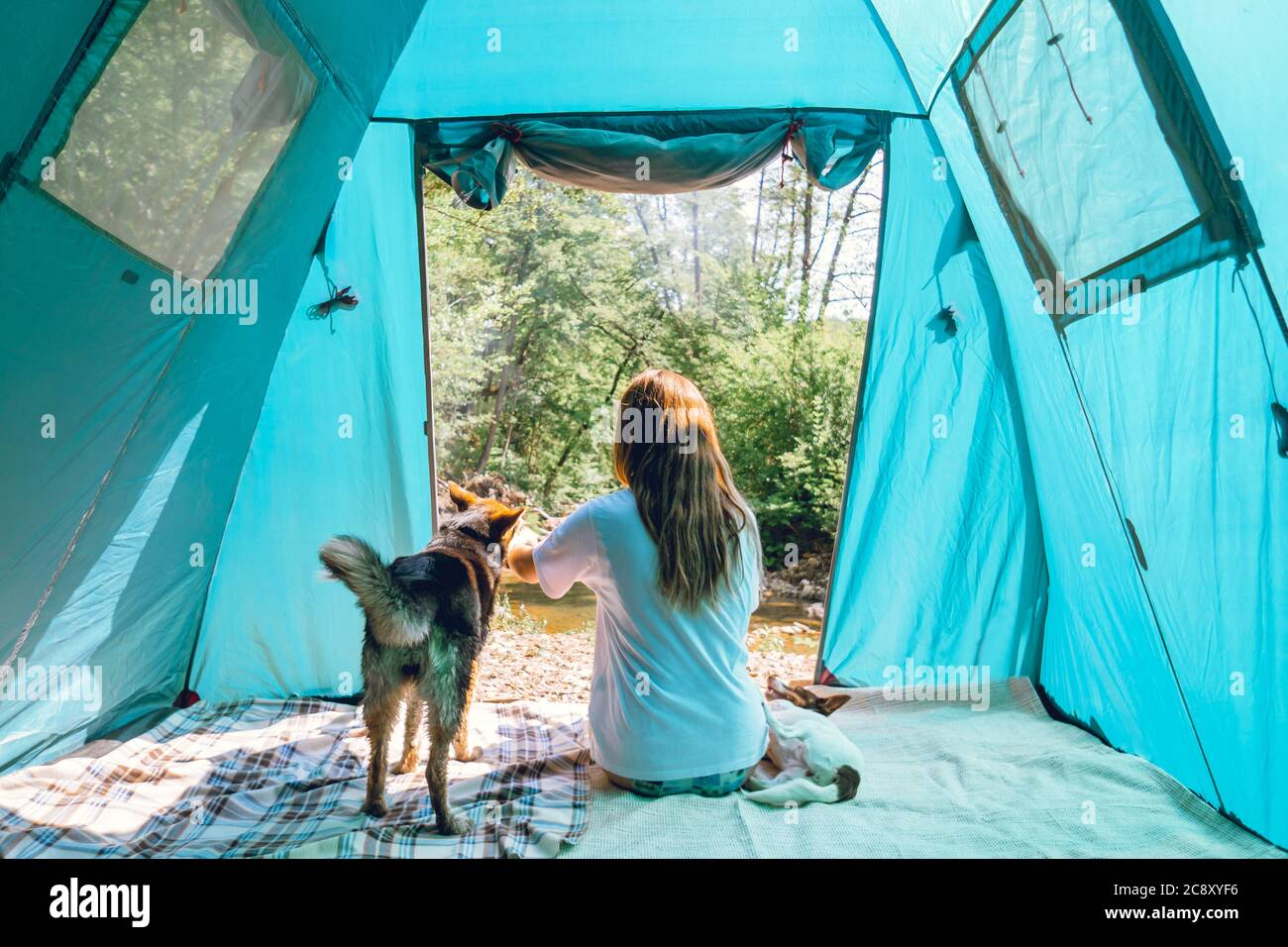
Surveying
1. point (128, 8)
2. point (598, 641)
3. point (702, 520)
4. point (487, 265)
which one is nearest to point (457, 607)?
point (598, 641)

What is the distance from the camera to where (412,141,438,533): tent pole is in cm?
362

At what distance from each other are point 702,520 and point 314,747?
174 centimetres

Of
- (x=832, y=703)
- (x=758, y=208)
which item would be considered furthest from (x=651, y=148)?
(x=758, y=208)

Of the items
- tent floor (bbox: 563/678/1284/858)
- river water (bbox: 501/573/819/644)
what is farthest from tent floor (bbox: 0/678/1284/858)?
river water (bbox: 501/573/819/644)

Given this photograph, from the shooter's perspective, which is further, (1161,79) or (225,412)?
(225,412)

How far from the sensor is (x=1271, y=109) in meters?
1.76

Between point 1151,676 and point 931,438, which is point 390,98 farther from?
point 1151,676

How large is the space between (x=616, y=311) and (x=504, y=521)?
7.74 m

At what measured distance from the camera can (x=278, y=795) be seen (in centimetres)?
263

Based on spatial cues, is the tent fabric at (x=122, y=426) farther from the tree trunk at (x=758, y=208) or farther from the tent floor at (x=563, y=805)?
the tree trunk at (x=758, y=208)

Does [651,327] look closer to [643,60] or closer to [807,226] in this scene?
[807,226]

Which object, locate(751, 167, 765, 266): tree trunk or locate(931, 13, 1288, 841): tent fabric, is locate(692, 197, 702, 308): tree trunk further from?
locate(931, 13, 1288, 841): tent fabric

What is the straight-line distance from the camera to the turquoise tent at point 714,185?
2047 mm

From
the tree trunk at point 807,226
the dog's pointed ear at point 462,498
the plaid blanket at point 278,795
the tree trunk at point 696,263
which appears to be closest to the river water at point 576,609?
the plaid blanket at point 278,795
